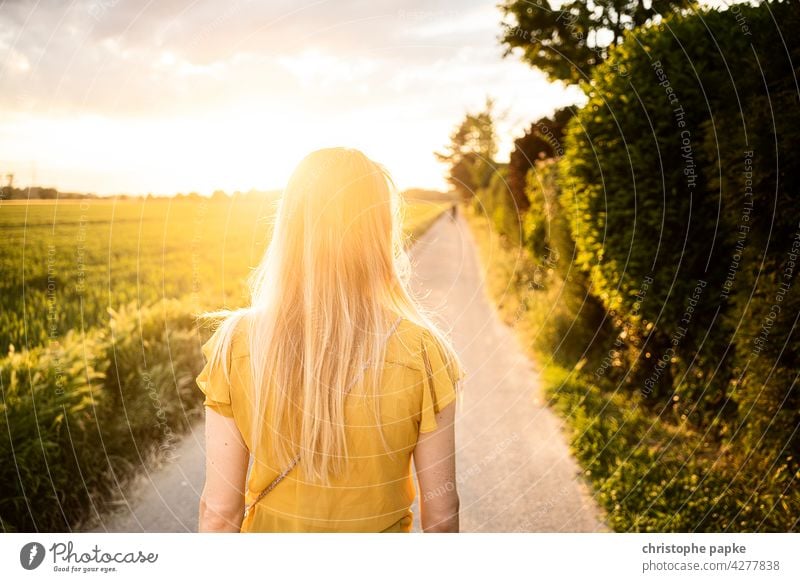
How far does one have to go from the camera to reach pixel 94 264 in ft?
20.4

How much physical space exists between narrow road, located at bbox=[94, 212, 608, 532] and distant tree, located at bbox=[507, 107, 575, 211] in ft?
9.40

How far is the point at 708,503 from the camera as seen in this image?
352 centimetres

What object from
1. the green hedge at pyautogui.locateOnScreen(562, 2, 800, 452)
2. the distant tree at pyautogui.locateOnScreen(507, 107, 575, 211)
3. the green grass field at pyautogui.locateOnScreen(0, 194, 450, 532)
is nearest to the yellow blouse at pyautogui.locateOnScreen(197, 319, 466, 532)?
the green grass field at pyautogui.locateOnScreen(0, 194, 450, 532)

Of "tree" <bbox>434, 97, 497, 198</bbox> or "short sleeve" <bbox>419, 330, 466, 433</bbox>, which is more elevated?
"tree" <bbox>434, 97, 497, 198</bbox>

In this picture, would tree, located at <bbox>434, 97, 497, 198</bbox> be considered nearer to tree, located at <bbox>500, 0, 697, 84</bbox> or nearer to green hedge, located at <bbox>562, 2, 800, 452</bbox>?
tree, located at <bbox>500, 0, 697, 84</bbox>

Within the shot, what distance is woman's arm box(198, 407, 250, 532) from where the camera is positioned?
1.91m

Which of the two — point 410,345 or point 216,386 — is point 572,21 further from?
point 216,386

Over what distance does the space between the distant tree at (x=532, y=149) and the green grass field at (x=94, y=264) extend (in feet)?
7.24

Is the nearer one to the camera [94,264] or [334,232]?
[334,232]

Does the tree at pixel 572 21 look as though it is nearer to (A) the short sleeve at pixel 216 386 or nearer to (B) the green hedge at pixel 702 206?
(B) the green hedge at pixel 702 206

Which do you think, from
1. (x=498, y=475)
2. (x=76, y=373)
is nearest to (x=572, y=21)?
(x=498, y=475)

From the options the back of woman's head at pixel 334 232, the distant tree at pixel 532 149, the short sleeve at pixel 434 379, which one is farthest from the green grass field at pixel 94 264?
the distant tree at pixel 532 149

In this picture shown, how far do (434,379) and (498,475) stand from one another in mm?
2655

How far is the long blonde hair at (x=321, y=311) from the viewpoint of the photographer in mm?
1848
